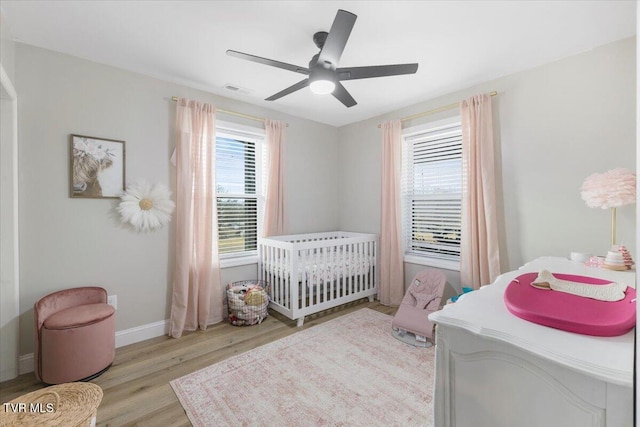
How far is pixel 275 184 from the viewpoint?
132 inches

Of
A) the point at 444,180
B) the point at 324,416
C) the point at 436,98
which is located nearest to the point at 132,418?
the point at 324,416

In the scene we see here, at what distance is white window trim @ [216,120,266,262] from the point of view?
3.06 metres

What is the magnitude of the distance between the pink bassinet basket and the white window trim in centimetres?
176

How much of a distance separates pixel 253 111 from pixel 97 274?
2257 millimetres

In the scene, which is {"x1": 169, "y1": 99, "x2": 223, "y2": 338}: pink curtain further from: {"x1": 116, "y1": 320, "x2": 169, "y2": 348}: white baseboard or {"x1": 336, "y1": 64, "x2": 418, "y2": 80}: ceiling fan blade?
{"x1": 336, "y1": 64, "x2": 418, "y2": 80}: ceiling fan blade

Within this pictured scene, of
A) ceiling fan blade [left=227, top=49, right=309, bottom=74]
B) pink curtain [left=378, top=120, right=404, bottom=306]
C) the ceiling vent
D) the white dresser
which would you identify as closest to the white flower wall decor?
the ceiling vent

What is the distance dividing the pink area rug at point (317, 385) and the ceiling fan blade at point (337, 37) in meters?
2.13

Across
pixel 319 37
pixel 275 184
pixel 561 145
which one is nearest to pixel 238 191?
pixel 275 184

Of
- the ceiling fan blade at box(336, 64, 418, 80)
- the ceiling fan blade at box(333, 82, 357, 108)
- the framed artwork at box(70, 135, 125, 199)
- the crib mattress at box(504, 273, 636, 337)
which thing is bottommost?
the crib mattress at box(504, 273, 636, 337)

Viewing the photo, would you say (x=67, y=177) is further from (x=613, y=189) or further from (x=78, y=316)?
(x=613, y=189)

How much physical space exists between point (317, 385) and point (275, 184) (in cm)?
220

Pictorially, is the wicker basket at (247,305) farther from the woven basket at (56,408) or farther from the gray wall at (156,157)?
the woven basket at (56,408)

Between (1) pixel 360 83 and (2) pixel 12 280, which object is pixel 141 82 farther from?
(1) pixel 360 83

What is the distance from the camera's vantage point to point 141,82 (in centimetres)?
254
